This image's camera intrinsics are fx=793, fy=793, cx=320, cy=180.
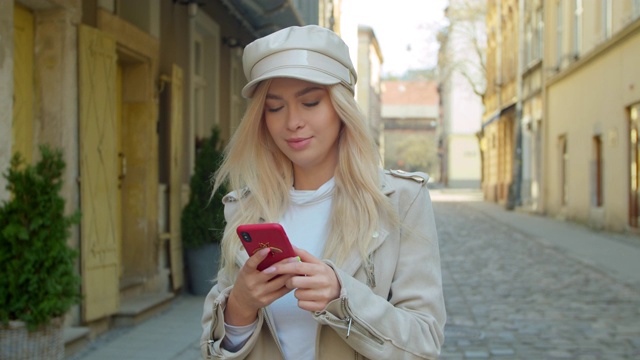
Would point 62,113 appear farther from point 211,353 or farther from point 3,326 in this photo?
point 211,353

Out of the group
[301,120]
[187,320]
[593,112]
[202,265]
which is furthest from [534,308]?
[593,112]

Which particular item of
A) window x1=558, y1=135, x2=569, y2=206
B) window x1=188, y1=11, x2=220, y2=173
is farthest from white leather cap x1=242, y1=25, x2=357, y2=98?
window x1=558, y1=135, x2=569, y2=206

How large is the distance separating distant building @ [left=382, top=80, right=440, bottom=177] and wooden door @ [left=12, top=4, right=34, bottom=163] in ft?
242

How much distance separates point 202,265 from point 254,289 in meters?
7.25

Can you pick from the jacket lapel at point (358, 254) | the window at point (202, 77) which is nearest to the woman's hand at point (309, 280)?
the jacket lapel at point (358, 254)

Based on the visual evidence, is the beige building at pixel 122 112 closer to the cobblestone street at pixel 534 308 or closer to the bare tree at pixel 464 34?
the cobblestone street at pixel 534 308

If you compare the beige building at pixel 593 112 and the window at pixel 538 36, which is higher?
the window at pixel 538 36

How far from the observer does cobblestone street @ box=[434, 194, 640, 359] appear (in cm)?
621

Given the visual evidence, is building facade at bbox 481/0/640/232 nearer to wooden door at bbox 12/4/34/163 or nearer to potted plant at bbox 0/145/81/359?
wooden door at bbox 12/4/34/163

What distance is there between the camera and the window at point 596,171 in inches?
744

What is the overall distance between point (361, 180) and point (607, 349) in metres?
4.89

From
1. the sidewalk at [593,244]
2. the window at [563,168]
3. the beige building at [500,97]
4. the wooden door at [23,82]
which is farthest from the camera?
the beige building at [500,97]

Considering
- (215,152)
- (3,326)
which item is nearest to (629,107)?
(215,152)

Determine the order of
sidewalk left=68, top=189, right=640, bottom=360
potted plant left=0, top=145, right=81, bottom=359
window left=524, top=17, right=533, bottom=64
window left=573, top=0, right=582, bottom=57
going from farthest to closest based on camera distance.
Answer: window left=524, top=17, right=533, bottom=64 < window left=573, top=0, right=582, bottom=57 < sidewalk left=68, top=189, right=640, bottom=360 < potted plant left=0, top=145, right=81, bottom=359
